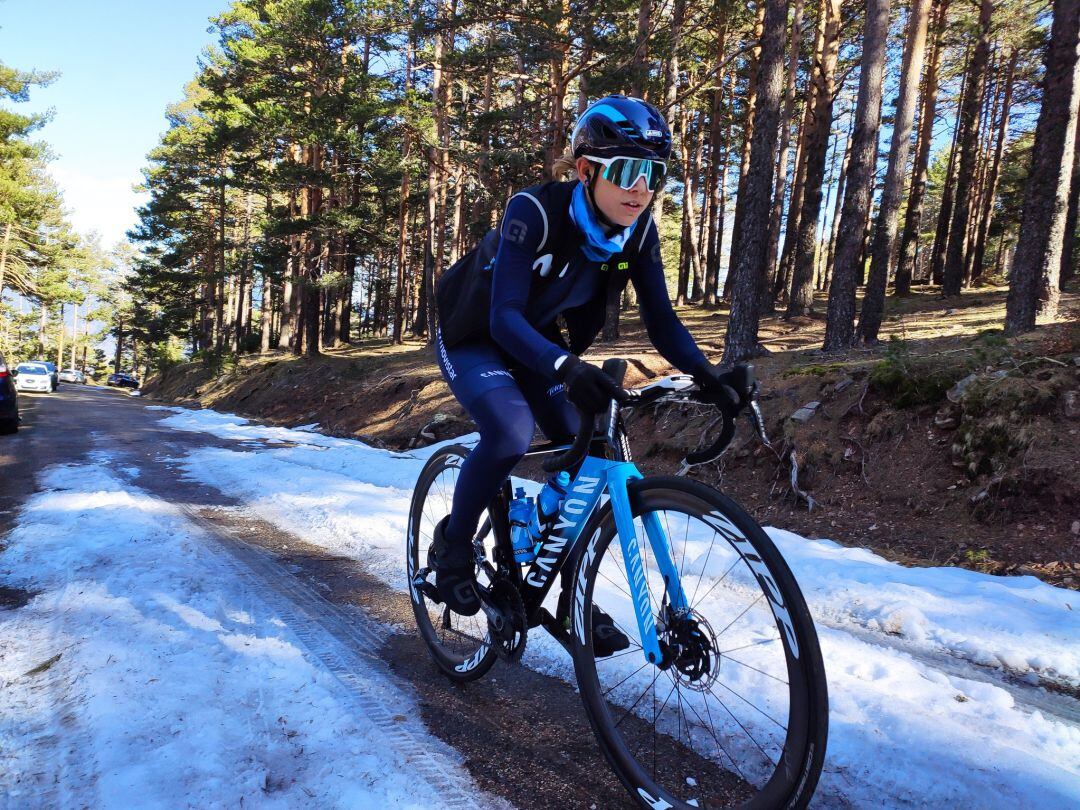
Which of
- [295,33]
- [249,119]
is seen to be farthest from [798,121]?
[249,119]

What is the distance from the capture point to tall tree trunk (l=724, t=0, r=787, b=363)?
10602 millimetres

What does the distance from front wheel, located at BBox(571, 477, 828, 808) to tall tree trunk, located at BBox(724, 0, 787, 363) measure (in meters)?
8.74

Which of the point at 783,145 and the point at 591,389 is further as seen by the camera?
the point at 783,145

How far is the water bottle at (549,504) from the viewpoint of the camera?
2.50 m

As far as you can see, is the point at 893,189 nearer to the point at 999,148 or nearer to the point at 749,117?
the point at 749,117

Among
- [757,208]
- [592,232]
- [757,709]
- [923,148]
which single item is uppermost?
[923,148]

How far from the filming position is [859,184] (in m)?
11.8

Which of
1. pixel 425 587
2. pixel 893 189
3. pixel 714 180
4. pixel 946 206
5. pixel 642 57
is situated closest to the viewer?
pixel 425 587

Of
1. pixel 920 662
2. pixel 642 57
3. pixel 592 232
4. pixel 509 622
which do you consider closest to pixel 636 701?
pixel 509 622

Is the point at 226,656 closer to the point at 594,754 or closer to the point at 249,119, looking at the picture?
the point at 594,754

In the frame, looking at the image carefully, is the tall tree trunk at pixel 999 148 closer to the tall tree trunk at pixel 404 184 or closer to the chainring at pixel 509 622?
the tall tree trunk at pixel 404 184

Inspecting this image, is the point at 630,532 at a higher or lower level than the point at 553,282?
lower

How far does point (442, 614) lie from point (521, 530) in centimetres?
99

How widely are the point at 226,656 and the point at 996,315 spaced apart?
57.7ft
